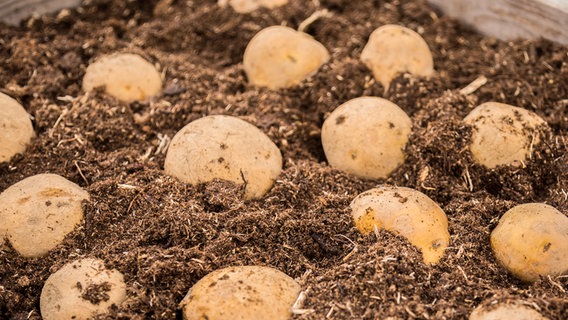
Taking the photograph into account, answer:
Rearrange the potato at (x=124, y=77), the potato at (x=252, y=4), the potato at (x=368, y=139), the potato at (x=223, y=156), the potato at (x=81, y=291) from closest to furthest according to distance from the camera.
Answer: the potato at (x=81, y=291) < the potato at (x=223, y=156) < the potato at (x=368, y=139) < the potato at (x=124, y=77) < the potato at (x=252, y=4)

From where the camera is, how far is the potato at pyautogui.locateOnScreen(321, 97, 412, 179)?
2.71m

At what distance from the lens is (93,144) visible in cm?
289

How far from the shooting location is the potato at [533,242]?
2180 mm

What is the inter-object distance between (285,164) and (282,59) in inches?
25.8

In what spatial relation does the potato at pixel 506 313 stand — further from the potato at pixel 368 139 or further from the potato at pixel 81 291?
the potato at pixel 81 291

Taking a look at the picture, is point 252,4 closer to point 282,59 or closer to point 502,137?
point 282,59

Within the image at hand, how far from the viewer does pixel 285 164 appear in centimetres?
279

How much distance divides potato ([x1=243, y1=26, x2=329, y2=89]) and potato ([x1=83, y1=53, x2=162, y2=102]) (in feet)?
1.66

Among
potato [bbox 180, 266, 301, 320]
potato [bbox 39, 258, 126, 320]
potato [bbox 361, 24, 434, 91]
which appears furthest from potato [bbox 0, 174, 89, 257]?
potato [bbox 361, 24, 434, 91]

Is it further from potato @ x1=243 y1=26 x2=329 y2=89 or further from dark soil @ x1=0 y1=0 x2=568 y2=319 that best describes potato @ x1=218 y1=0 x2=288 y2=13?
potato @ x1=243 y1=26 x2=329 y2=89

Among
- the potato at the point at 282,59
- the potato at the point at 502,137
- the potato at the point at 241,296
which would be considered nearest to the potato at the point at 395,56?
the potato at the point at 282,59

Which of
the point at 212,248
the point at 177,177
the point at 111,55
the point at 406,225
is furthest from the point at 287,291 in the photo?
the point at 111,55

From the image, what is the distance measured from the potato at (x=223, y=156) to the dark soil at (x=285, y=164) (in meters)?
0.06

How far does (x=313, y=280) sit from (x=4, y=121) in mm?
1509
